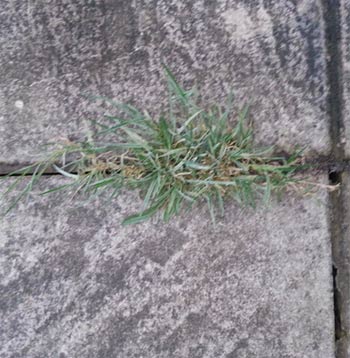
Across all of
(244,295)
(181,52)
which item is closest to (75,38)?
(181,52)

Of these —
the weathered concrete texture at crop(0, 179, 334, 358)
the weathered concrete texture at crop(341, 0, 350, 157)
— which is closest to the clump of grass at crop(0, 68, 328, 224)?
the weathered concrete texture at crop(0, 179, 334, 358)

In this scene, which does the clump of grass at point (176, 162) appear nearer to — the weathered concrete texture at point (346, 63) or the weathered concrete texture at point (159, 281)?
the weathered concrete texture at point (159, 281)

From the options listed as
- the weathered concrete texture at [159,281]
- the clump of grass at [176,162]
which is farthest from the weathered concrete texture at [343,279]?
the clump of grass at [176,162]

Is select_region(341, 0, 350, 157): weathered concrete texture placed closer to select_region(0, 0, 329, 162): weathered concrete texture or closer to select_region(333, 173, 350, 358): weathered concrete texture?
select_region(0, 0, 329, 162): weathered concrete texture

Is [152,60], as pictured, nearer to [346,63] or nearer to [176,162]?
[176,162]

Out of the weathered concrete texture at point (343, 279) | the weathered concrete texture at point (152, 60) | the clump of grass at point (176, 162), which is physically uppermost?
the weathered concrete texture at point (152, 60)
